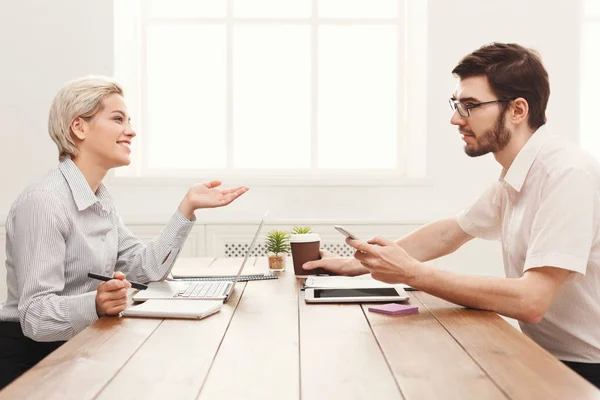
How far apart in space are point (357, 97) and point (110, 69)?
1467 millimetres

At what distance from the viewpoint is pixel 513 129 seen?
1.98 meters

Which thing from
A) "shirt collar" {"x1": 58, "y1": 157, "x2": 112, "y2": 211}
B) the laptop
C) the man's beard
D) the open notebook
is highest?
the man's beard

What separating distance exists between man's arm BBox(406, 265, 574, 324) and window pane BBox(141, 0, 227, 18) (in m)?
2.94

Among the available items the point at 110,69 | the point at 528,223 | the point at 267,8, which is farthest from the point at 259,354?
the point at 267,8

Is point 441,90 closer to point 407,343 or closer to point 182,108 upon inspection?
point 182,108

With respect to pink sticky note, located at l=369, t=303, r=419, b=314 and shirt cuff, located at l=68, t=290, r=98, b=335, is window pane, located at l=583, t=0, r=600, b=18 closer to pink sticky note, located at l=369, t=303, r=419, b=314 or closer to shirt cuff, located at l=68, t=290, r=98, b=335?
pink sticky note, located at l=369, t=303, r=419, b=314

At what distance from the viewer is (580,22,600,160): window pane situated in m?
4.15

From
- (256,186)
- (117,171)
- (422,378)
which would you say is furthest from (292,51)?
(422,378)

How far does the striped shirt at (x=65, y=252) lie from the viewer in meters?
1.62

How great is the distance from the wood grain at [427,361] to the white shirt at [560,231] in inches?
14.8

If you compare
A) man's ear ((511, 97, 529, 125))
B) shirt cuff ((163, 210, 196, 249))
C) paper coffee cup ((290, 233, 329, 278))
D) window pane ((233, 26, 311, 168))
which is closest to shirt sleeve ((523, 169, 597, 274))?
man's ear ((511, 97, 529, 125))

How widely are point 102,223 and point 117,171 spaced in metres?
2.01

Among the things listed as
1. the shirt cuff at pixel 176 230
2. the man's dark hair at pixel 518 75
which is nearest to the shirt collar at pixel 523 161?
the man's dark hair at pixel 518 75

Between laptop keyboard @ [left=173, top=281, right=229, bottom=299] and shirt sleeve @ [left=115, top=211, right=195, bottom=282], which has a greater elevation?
shirt sleeve @ [left=115, top=211, right=195, bottom=282]
